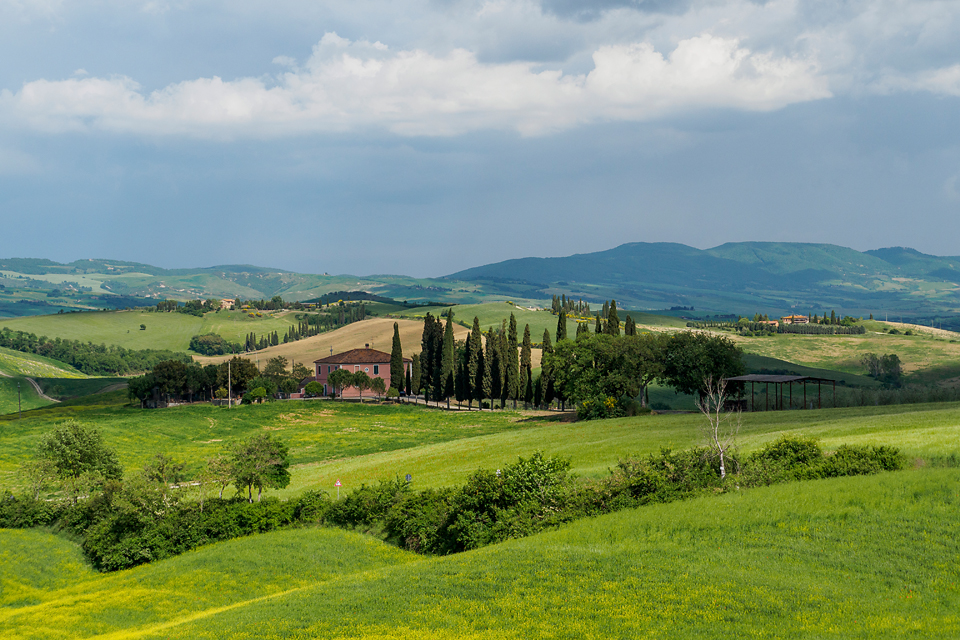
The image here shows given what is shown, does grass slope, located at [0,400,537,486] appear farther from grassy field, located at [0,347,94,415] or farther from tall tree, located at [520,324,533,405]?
grassy field, located at [0,347,94,415]

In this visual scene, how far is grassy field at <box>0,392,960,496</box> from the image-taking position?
38969 mm

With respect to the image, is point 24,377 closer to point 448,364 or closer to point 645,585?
point 448,364

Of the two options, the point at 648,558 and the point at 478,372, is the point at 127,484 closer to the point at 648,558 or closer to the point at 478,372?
the point at 648,558

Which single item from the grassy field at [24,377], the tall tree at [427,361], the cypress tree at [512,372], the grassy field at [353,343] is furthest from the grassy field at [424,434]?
the grassy field at [353,343]

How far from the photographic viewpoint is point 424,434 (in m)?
75.4

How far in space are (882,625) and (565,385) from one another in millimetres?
66954

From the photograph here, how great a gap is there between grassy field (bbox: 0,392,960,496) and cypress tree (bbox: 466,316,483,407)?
8126 millimetres

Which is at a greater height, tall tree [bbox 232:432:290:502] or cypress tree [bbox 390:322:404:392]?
tall tree [bbox 232:432:290:502]

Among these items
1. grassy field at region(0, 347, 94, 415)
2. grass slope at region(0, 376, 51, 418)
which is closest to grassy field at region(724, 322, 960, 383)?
grass slope at region(0, 376, 51, 418)

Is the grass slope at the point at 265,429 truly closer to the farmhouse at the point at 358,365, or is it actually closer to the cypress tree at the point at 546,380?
the cypress tree at the point at 546,380

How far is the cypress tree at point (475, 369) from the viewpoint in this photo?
339ft

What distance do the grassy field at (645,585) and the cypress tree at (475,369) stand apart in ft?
240

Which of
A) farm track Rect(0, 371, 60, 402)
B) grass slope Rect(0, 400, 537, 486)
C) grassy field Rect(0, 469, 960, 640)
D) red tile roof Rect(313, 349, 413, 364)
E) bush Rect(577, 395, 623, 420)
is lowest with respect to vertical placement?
farm track Rect(0, 371, 60, 402)

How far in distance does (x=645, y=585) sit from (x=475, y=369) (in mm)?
86454
